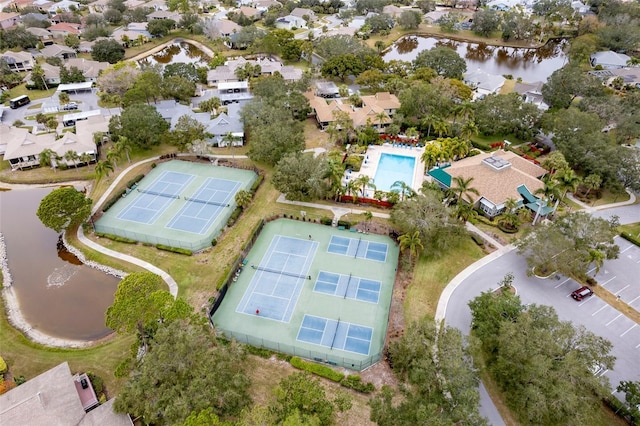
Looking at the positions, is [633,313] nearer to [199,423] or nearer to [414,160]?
[414,160]

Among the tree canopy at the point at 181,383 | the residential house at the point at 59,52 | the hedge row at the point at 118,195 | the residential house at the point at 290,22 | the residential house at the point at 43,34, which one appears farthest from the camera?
the residential house at the point at 290,22

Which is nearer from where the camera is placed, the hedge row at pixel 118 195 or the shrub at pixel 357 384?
the shrub at pixel 357 384

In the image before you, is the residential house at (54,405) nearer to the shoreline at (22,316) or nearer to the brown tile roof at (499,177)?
the shoreline at (22,316)

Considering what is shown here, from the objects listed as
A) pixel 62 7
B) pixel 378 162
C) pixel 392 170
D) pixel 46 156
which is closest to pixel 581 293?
pixel 392 170

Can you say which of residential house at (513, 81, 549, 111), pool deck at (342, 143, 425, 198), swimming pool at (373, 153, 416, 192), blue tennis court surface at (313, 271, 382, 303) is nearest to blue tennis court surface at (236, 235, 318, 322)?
blue tennis court surface at (313, 271, 382, 303)

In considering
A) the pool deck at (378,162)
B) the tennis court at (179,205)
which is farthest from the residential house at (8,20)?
the pool deck at (378,162)

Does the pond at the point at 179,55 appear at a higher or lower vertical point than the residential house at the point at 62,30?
lower
